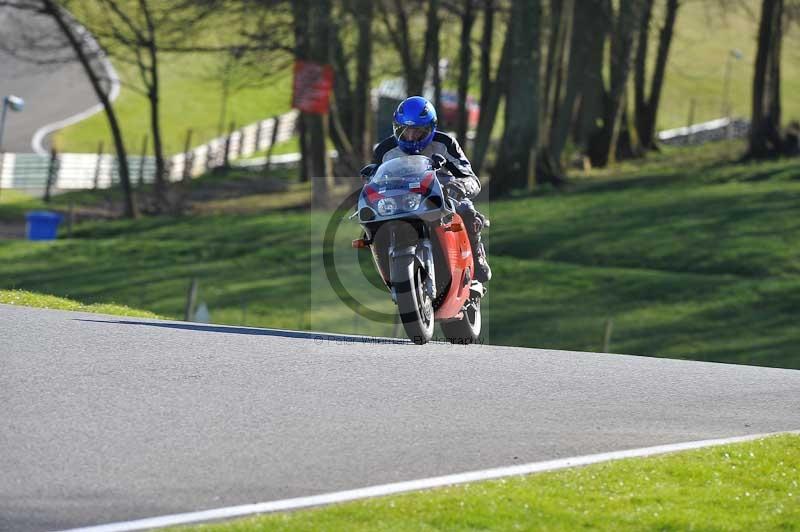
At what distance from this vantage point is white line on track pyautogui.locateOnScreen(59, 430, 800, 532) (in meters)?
6.65

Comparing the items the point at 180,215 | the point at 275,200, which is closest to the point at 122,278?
the point at 180,215

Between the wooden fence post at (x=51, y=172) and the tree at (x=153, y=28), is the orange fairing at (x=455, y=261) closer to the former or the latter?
the tree at (x=153, y=28)

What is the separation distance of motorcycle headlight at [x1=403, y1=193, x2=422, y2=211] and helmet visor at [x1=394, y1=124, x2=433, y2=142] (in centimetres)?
74

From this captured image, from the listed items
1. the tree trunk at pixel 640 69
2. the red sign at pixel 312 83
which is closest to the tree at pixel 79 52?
the red sign at pixel 312 83

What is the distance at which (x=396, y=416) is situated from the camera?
8.91 m

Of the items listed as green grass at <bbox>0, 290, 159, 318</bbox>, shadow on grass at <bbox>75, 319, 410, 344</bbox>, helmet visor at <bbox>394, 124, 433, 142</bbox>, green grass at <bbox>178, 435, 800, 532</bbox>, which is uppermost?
helmet visor at <bbox>394, 124, 433, 142</bbox>

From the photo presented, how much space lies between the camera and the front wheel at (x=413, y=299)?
1164 centimetres

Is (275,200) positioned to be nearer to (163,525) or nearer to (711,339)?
(711,339)

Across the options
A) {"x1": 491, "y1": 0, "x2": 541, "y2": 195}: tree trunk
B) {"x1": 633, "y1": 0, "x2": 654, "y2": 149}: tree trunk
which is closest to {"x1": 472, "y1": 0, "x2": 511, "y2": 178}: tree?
{"x1": 491, "y1": 0, "x2": 541, "y2": 195}: tree trunk

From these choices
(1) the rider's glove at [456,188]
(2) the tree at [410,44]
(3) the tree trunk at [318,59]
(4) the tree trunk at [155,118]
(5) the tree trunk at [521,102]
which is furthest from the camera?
(2) the tree at [410,44]

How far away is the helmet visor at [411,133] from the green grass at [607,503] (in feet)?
15.1

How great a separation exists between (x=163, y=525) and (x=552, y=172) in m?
33.4

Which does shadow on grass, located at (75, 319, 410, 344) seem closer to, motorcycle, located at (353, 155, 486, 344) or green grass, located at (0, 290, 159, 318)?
motorcycle, located at (353, 155, 486, 344)

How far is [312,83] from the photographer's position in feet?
124
